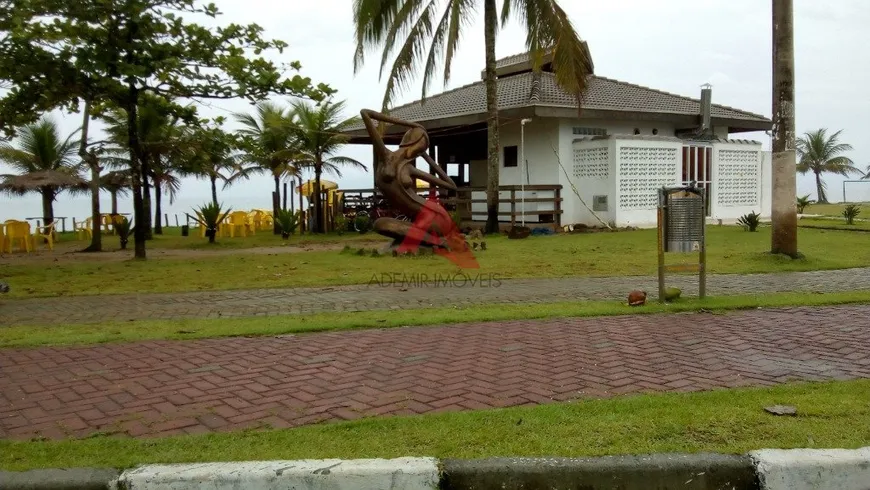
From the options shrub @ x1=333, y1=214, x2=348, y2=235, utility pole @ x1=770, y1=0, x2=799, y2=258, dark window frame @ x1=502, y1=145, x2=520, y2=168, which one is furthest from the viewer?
shrub @ x1=333, y1=214, x2=348, y2=235

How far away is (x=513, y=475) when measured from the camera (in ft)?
10.9

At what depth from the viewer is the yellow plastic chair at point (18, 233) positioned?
19.0 meters

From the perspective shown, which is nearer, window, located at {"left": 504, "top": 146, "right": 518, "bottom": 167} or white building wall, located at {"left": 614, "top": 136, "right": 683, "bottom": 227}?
white building wall, located at {"left": 614, "top": 136, "right": 683, "bottom": 227}

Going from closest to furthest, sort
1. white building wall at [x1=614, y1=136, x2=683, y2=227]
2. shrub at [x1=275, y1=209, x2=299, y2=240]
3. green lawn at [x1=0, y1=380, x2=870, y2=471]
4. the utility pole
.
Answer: green lawn at [x1=0, y1=380, x2=870, y2=471]
the utility pole
white building wall at [x1=614, y1=136, x2=683, y2=227]
shrub at [x1=275, y1=209, x2=299, y2=240]

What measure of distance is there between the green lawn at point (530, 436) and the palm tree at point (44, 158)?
2636 cm

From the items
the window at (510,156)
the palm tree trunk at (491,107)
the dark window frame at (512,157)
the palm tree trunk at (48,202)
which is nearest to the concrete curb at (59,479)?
the palm tree trunk at (491,107)

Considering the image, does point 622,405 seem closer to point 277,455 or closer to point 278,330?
point 277,455

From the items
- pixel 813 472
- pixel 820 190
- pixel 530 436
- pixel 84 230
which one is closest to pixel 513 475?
pixel 530 436

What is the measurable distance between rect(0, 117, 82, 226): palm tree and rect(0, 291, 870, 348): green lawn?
2237 centimetres

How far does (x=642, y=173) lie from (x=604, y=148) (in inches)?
58.9

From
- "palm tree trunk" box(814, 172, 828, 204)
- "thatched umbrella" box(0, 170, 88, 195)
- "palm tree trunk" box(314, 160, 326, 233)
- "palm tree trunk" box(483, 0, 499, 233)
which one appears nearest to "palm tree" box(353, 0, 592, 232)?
"palm tree trunk" box(483, 0, 499, 233)

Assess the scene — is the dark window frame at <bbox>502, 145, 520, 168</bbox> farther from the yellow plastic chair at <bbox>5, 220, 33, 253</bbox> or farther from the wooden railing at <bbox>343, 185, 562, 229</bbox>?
the yellow plastic chair at <bbox>5, 220, 33, 253</bbox>

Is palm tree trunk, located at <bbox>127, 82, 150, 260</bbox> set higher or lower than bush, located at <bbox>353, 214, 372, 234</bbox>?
higher

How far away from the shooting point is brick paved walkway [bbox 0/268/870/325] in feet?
27.5
